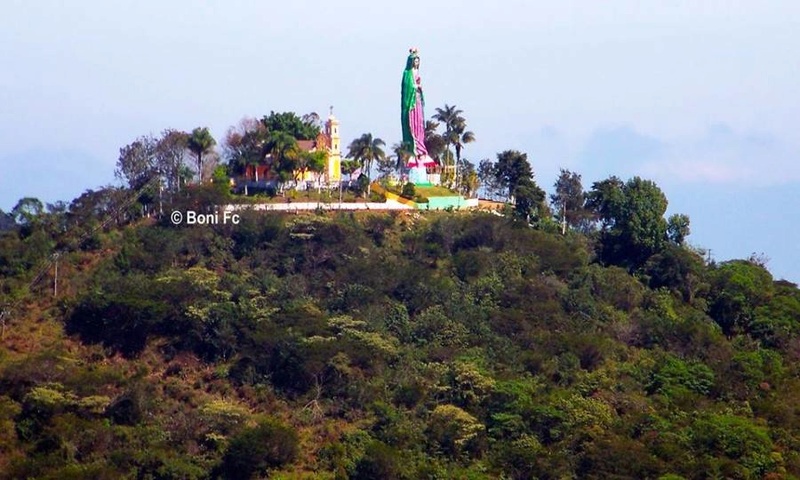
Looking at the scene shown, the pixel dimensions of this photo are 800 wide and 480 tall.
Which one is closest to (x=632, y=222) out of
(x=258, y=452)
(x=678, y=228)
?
(x=678, y=228)

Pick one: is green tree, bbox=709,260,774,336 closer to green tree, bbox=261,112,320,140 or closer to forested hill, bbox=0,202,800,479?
forested hill, bbox=0,202,800,479

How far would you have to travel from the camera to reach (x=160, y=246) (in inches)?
2881

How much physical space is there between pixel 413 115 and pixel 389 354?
20.2 meters

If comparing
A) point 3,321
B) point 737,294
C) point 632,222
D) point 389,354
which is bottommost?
point 389,354

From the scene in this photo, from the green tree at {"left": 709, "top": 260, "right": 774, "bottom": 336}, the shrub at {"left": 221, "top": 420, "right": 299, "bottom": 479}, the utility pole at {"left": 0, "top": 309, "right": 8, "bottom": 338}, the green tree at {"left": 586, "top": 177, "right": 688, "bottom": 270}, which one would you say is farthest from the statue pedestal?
the shrub at {"left": 221, "top": 420, "right": 299, "bottom": 479}

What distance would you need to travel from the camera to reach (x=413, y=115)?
82250 millimetres

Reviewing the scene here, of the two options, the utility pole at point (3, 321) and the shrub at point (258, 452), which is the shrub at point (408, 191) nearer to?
the utility pole at point (3, 321)

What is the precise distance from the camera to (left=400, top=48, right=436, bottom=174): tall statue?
269 ft

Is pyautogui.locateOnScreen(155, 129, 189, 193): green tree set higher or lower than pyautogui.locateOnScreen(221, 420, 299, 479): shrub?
higher

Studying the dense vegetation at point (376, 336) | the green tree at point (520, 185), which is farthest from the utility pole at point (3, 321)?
the green tree at point (520, 185)

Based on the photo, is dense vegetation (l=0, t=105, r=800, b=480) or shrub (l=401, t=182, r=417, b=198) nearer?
dense vegetation (l=0, t=105, r=800, b=480)

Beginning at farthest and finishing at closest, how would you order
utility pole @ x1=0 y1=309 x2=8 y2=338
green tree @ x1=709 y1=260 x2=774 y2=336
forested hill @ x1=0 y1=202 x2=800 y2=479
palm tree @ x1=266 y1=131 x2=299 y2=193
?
palm tree @ x1=266 y1=131 x2=299 y2=193, green tree @ x1=709 y1=260 x2=774 y2=336, utility pole @ x1=0 y1=309 x2=8 y2=338, forested hill @ x1=0 y1=202 x2=800 y2=479

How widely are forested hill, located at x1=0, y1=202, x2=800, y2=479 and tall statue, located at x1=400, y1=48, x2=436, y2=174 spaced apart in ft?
15.3

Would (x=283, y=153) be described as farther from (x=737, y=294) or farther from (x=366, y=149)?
(x=737, y=294)
